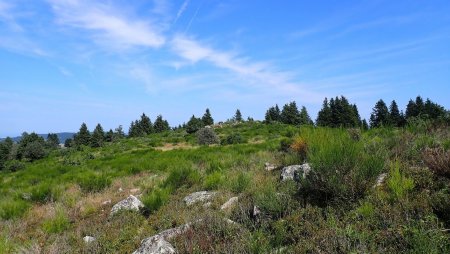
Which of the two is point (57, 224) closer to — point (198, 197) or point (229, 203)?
point (198, 197)

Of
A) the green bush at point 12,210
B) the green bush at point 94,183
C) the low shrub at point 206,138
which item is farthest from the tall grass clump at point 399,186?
the low shrub at point 206,138

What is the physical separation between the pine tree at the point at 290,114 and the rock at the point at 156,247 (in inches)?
1759

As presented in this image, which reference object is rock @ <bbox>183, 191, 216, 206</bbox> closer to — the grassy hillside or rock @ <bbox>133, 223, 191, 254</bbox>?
the grassy hillside

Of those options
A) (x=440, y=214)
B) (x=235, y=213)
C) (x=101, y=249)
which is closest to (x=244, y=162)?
(x=235, y=213)

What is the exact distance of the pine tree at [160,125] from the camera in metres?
58.8

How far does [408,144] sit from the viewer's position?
7.38m

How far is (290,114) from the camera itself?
162ft

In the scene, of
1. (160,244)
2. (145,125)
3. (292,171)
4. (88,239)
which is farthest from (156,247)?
(145,125)

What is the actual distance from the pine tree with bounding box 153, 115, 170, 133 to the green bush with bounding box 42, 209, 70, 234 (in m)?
52.1

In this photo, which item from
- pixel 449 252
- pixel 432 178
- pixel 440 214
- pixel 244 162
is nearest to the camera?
pixel 449 252

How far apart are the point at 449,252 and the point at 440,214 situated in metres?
0.87

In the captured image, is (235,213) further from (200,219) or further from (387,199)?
(387,199)

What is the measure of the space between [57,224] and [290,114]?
145ft

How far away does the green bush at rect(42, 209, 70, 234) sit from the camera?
6.60 meters
